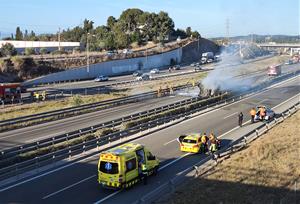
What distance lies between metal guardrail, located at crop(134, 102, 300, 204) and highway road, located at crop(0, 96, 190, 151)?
12.9m

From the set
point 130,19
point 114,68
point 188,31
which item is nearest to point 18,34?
point 130,19

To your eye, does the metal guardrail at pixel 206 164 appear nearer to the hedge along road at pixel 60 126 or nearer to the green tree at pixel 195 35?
the hedge along road at pixel 60 126

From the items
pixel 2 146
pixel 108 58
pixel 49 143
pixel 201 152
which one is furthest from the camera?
pixel 108 58

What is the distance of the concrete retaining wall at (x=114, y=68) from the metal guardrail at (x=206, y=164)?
5145 centimetres

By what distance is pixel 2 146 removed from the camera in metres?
30.3

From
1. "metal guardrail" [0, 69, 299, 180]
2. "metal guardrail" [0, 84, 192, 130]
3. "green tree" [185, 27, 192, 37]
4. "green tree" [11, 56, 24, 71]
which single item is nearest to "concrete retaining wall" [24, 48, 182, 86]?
"green tree" [11, 56, 24, 71]

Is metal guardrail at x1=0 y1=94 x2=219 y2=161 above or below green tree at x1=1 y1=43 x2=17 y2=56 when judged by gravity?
below

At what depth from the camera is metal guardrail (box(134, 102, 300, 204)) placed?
19.0 metres

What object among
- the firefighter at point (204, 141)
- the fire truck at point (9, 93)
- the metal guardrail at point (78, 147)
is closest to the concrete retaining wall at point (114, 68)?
the fire truck at point (9, 93)

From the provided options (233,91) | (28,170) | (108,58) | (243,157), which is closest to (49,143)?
(28,170)

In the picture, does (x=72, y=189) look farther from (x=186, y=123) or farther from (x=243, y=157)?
(x=186, y=123)

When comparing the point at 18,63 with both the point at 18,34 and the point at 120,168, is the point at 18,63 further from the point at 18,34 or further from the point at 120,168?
the point at 18,34

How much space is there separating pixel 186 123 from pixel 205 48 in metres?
125

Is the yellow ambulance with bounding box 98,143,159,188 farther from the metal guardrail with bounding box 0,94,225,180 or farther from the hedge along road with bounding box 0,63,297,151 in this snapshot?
the hedge along road with bounding box 0,63,297,151
